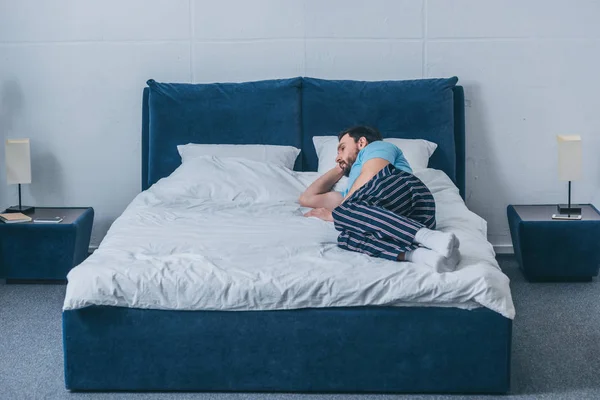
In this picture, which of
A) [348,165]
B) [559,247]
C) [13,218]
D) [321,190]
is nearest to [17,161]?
[13,218]

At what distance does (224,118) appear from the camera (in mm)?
4922

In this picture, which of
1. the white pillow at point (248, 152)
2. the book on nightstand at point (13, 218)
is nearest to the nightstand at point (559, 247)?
the white pillow at point (248, 152)

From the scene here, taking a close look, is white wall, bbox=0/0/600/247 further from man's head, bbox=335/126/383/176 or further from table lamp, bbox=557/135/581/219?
man's head, bbox=335/126/383/176

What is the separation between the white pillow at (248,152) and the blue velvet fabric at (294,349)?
5.61ft

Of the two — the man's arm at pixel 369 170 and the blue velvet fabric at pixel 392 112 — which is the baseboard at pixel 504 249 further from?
the man's arm at pixel 369 170

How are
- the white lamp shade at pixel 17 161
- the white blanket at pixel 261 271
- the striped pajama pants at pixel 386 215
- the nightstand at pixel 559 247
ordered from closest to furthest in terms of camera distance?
1. the white blanket at pixel 261 271
2. the striped pajama pants at pixel 386 215
3. the nightstand at pixel 559 247
4. the white lamp shade at pixel 17 161

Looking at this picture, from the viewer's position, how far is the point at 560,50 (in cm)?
505

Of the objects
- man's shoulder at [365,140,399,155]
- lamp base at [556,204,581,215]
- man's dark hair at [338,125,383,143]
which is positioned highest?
man's dark hair at [338,125,383,143]

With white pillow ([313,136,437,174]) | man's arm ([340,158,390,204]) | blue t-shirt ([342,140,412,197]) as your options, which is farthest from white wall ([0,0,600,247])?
man's arm ([340,158,390,204])

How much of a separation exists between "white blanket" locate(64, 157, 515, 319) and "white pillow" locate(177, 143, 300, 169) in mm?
787

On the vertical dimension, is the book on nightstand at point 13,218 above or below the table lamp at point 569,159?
below

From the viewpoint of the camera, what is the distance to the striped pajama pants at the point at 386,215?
334 centimetres

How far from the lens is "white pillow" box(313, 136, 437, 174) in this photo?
466 centimetres

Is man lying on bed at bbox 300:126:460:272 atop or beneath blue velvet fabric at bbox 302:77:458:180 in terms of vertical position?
beneath
